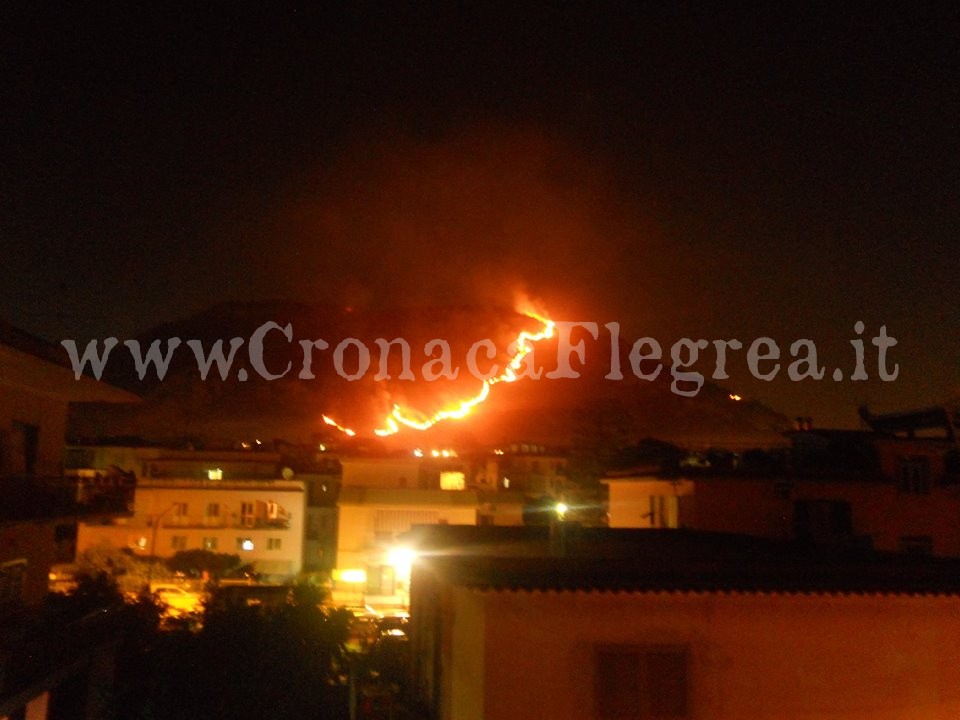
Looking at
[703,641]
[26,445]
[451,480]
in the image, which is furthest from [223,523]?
[703,641]

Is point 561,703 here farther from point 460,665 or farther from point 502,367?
point 502,367

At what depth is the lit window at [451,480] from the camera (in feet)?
136

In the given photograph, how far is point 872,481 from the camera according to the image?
23359 millimetres

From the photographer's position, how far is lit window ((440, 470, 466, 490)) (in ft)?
136

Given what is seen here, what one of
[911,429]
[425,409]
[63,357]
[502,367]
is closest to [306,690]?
[63,357]

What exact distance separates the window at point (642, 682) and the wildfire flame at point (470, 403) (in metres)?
77.8

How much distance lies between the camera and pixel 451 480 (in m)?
41.7

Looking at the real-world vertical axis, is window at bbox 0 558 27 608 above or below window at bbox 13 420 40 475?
below

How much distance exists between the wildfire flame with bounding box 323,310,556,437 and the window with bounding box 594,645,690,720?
3064 inches

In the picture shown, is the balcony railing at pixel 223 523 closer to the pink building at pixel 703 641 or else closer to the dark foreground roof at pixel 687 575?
the dark foreground roof at pixel 687 575

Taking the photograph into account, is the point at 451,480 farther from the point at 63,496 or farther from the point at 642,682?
the point at 642,682

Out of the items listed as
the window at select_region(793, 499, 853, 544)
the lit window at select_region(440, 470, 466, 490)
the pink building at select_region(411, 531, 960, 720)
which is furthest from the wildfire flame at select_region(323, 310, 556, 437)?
the pink building at select_region(411, 531, 960, 720)

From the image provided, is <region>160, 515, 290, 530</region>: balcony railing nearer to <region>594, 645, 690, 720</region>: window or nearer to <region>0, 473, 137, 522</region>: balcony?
<region>0, 473, 137, 522</region>: balcony

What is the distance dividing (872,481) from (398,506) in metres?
20.0
